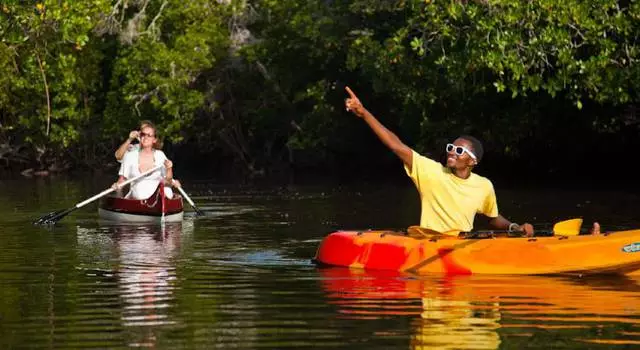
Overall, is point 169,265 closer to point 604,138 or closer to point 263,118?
point 604,138

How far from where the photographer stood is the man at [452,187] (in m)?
15.8

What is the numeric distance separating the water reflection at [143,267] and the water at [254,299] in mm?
17

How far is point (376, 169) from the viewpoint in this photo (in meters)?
58.3

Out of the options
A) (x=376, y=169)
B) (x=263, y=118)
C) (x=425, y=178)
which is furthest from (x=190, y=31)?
(x=425, y=178)

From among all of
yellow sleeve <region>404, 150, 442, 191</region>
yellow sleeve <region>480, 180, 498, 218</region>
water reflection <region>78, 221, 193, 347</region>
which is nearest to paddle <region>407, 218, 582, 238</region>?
yellow sleeve <region>480, 180, 498, 218</region>

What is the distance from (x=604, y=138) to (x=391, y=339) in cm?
3291

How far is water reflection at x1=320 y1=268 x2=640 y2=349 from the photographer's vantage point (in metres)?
11.7

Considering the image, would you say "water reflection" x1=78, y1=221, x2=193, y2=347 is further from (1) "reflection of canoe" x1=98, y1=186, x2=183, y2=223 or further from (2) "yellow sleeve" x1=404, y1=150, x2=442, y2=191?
(2) "yellow sleeve" x1=404, y1=150, x2=442, y2=191

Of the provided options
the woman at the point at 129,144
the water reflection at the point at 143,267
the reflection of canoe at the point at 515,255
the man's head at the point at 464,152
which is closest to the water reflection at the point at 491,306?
the reflection of canoe at the point at 515,255

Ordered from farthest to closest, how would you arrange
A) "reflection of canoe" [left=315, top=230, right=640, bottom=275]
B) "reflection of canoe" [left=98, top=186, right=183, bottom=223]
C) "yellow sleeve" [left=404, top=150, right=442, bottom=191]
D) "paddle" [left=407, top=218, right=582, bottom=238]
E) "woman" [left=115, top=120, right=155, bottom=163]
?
1. "reflection of canoe" [left=98, top=186, right=183, bottom=223]
2. "woman" [left=115, top=120, right=155, bottom=163]
3. "paddle" [left=407, top=218, right=582, bottom=238]
4. "yellow sleeve" [left=404, top=150, right=442, bottom=191]
5. "reflection of canoe" [left=315, top=230, right=640, bottom=275]

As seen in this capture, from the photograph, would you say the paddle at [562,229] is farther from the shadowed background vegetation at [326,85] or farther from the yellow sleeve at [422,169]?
the shadowed background vegetation at [326,85]

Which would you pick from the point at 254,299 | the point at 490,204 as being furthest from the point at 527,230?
the point at 254,299

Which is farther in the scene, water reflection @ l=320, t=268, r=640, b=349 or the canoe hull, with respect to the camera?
the canoe hull

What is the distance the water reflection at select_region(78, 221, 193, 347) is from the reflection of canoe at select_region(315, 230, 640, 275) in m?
2.41
